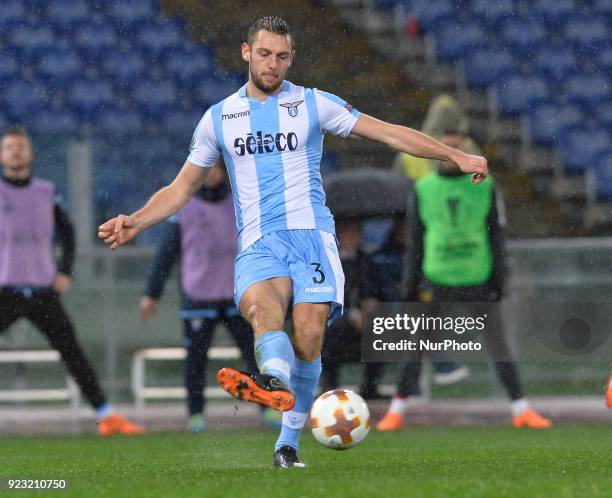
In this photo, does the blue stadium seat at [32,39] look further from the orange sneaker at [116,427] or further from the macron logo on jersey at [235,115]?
the macron logo on jersey at [235,115]

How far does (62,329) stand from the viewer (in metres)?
9.25

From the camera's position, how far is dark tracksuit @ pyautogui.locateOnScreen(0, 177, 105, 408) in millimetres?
9250

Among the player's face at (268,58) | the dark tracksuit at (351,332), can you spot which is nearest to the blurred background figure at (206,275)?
the dark tracksuit at (351,332)

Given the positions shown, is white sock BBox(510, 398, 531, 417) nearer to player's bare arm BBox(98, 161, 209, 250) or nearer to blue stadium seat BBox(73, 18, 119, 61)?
player's bare arm BBox(98, 161, 209, 250)

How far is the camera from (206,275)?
9.44 metres

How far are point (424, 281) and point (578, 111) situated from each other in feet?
16.1

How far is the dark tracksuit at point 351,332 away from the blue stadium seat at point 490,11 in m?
5.02

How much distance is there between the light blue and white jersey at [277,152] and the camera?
602cm

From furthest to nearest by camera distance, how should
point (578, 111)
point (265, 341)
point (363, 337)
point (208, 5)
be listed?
point (208, 5)
point (578, 111)
point (363, 337)
point (265, 341)

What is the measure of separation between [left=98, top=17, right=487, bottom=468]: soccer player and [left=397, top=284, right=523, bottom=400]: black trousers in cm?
328

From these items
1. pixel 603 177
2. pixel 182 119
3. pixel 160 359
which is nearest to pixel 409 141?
pixel 160 359

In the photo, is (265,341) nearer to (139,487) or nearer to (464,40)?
(139,487)

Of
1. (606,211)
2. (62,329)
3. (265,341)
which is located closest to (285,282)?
(265,341)

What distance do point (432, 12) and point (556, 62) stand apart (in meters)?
1.28
